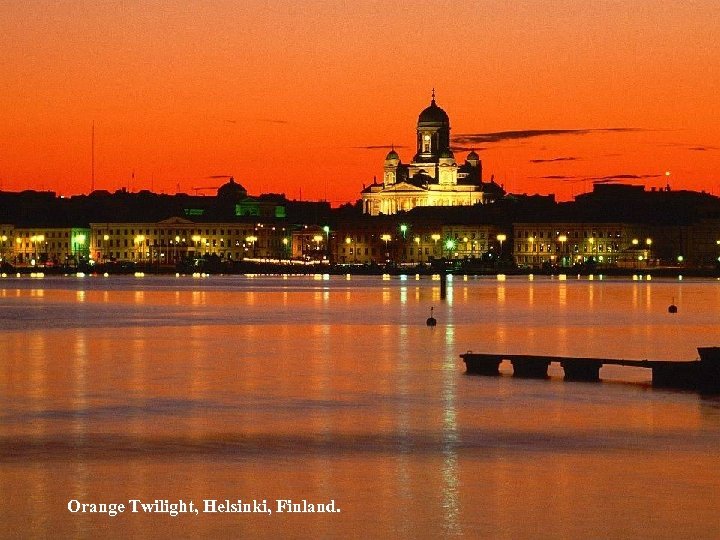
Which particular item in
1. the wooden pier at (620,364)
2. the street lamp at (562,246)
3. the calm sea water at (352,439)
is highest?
the street lamp at (562,246)

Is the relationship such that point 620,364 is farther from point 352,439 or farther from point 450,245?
point 450,245

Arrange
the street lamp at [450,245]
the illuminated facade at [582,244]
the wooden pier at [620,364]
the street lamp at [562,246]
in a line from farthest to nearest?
the street lamp at [450,245] < the street lamp at [562,246] < the illuminated facade at [582,244] < the wooden pier at [620,364]

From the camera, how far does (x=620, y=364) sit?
3244cm

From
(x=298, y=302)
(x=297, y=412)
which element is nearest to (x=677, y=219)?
(x=298, y=302)

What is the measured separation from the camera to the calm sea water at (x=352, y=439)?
694 inches

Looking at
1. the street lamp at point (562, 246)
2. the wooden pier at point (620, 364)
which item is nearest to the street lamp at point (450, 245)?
the street lamp at point (562, 246)

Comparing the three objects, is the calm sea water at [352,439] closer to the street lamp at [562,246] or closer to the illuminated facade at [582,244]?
the illuminated facade at [582,244]

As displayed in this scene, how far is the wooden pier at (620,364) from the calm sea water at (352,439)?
1.45 ft

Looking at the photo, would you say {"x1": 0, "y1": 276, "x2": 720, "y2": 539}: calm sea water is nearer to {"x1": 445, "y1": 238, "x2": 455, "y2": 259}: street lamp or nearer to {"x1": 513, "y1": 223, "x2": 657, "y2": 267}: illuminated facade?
{"x1": 513, "y1": 223, "x2": 657, "y2": 267}: illuminated facade

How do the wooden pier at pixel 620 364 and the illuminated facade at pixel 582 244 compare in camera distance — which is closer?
the wooden pier at pixel 620 364

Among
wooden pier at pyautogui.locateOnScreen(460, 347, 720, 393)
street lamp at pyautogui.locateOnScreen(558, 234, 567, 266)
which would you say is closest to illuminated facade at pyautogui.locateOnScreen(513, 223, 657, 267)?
street lamp at pyautogui.locateOnScreen(558, 234, 567, 266)

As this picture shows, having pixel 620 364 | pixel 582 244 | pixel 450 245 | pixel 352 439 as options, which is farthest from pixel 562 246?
pixel 352 439

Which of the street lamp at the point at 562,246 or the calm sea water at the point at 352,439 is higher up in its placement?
the street lamp at the point at 562,246

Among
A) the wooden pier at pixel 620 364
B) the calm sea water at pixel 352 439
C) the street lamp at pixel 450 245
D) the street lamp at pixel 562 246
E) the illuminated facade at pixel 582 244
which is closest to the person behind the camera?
the calm sea water at pixel 352 439
